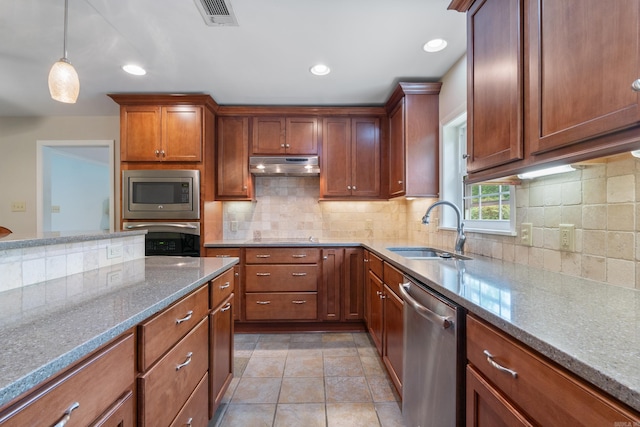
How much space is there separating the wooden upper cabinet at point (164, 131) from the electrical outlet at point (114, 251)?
1424 millimetres

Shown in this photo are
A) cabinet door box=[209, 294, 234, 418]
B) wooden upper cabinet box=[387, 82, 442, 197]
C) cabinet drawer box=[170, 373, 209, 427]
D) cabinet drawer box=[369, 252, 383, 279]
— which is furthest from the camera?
wooden upper cabinet box=[387, 82, 442, 197]

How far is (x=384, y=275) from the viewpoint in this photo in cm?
197

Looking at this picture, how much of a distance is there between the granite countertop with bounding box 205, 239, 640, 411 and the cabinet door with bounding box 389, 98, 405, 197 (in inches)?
54.0

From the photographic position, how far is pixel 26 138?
3.34 meters

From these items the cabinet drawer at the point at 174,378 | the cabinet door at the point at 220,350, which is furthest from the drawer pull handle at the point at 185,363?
the cabinet door at the point at 220,350

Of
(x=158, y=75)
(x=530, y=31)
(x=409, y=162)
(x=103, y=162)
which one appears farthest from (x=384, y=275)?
(x=103, y=162)

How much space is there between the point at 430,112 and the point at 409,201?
1008 mm

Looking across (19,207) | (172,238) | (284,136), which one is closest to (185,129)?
(284,136)

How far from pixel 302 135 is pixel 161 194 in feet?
5.12

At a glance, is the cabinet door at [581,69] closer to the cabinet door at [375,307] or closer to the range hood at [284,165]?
the cabinet door at [375,307]

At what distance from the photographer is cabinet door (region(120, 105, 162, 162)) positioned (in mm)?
2727

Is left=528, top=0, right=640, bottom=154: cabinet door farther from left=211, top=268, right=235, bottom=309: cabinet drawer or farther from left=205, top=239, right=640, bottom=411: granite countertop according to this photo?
left=211, top=268, right=235, bottom=309: cabinet drawer

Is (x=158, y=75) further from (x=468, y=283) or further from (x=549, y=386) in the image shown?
(x=549, y=386)

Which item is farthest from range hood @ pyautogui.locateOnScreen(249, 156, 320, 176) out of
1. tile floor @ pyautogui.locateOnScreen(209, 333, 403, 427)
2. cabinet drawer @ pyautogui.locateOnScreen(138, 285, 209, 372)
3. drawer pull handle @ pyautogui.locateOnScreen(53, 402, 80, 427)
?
drawer pull handle @ pyautogui.locateOnScreen(53, 402, 80, 427)
